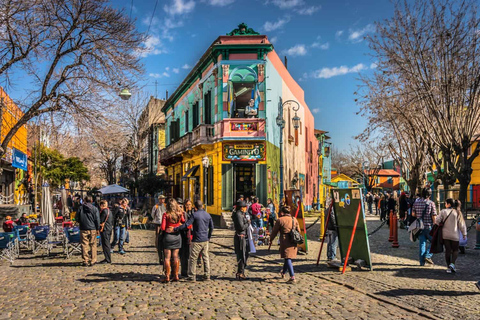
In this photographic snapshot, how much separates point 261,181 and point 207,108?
5.85 meters

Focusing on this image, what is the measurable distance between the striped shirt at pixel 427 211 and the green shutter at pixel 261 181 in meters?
12.1

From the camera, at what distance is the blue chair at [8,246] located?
1147 cm

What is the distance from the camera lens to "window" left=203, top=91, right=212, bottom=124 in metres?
25.2

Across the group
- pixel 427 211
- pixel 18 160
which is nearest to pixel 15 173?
pixel 18 160

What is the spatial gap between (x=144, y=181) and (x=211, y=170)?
311 inches

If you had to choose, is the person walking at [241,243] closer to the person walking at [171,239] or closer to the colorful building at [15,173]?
the person walking at [171,239]

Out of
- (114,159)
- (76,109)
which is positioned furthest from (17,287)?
(114,159)

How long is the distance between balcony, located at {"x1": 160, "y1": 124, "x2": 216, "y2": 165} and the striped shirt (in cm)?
1360

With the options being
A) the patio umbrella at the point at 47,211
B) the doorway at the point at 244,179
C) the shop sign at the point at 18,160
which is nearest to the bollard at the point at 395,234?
the doorway at the point at 244,179

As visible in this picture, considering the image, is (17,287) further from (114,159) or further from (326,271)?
(114,159)

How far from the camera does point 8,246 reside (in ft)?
38.3

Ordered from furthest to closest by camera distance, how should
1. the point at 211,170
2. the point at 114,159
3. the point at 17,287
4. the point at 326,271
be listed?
1. the point at 114,159
2. the point at 211,170
3. the point at 326,271
4. the point at 17,287

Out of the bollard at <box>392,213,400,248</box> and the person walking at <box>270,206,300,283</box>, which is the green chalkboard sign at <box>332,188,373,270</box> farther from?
the bollard at <box>392,213,400,248</box>

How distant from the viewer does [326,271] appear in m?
9.87
